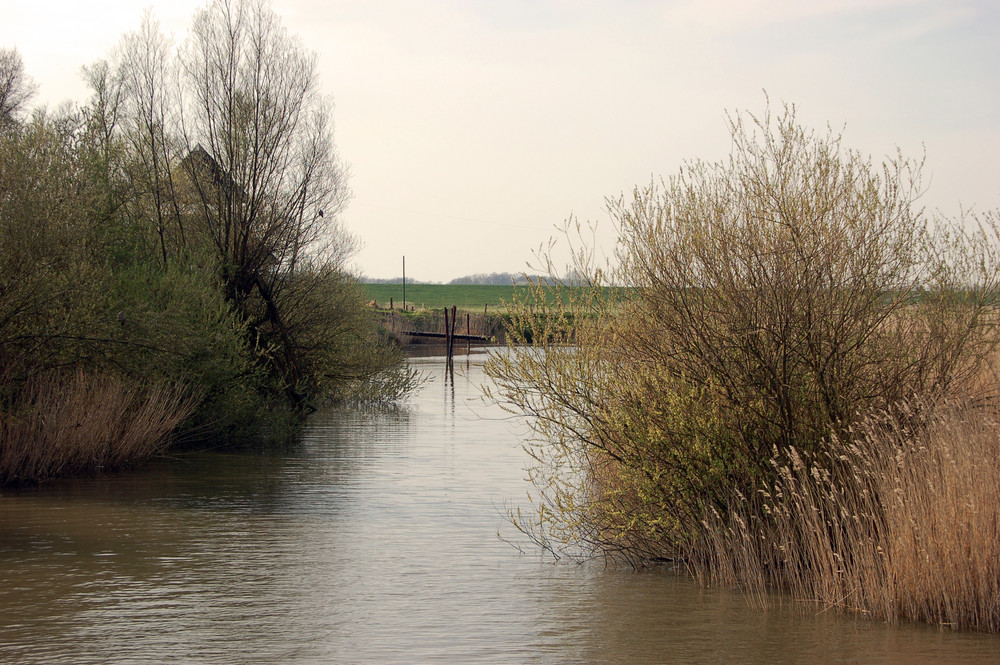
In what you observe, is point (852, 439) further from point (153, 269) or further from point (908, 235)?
point (153, 269)

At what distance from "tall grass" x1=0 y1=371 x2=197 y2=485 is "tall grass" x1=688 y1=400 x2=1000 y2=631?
10.2 m

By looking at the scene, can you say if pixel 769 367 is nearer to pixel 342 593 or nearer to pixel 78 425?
pixel 342 593

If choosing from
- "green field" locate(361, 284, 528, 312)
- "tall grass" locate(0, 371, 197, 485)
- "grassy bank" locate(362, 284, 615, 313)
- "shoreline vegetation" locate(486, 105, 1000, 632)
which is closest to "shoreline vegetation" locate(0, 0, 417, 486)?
"tall grass" locate(0, 371, 197, 485)

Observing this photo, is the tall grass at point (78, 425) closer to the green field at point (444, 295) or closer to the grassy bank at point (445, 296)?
the grassy bank at point (445, 296)

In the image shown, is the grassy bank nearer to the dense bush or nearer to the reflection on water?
the reflection on water

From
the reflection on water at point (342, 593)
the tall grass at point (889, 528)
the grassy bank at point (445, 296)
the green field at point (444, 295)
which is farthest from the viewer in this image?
the green field at point (444, 295)

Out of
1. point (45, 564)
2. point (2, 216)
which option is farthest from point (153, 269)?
point (45, 564)

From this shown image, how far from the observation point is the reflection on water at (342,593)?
797 centimetres

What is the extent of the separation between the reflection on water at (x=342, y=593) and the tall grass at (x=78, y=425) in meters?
0.55

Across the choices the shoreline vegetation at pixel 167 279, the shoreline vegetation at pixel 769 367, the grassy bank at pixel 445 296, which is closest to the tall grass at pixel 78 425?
the shoreline vegetation at pixel 167 279

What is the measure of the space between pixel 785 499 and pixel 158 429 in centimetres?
1234

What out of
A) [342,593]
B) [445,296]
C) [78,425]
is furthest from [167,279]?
[445,296]

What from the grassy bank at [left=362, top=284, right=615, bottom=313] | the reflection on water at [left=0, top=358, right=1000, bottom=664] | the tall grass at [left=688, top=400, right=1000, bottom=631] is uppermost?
the grassy bank at [left=362, top=284, right=615, bottom=313]

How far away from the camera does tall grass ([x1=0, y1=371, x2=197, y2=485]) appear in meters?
15.7
